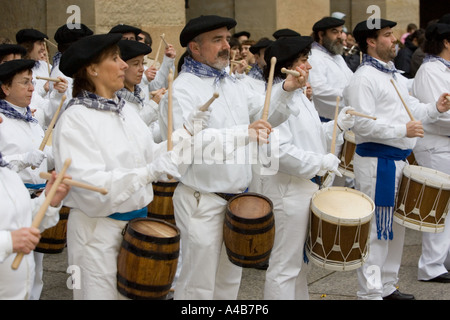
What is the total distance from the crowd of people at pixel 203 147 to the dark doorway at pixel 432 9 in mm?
12806

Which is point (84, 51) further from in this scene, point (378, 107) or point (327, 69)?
point (327, 69)

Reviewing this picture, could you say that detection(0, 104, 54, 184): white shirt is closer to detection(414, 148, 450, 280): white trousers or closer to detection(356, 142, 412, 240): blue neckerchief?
detection(356, 142, 412, 240): blue neckerchief

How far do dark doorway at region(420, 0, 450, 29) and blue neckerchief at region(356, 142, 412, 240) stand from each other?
14.0 metres

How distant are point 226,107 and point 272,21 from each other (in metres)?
6.58

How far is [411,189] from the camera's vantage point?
17.9 feet

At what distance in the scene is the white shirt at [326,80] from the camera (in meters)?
7.42

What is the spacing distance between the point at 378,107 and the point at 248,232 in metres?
2.03

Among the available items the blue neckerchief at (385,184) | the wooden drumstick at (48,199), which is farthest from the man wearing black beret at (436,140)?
the wooden drumstick at (48,199)

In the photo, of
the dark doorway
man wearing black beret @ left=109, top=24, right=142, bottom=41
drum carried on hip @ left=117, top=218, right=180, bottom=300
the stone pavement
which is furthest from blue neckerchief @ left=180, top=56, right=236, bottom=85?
the dark doorway

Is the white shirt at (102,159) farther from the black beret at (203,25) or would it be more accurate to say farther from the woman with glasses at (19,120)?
the woman with glasses at (19,120)

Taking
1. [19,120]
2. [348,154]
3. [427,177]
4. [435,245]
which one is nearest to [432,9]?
[348,154]

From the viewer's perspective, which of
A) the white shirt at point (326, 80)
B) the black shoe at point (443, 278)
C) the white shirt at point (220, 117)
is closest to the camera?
the white shirt at point (220, 117)

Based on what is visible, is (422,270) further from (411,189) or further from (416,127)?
(416,127)
